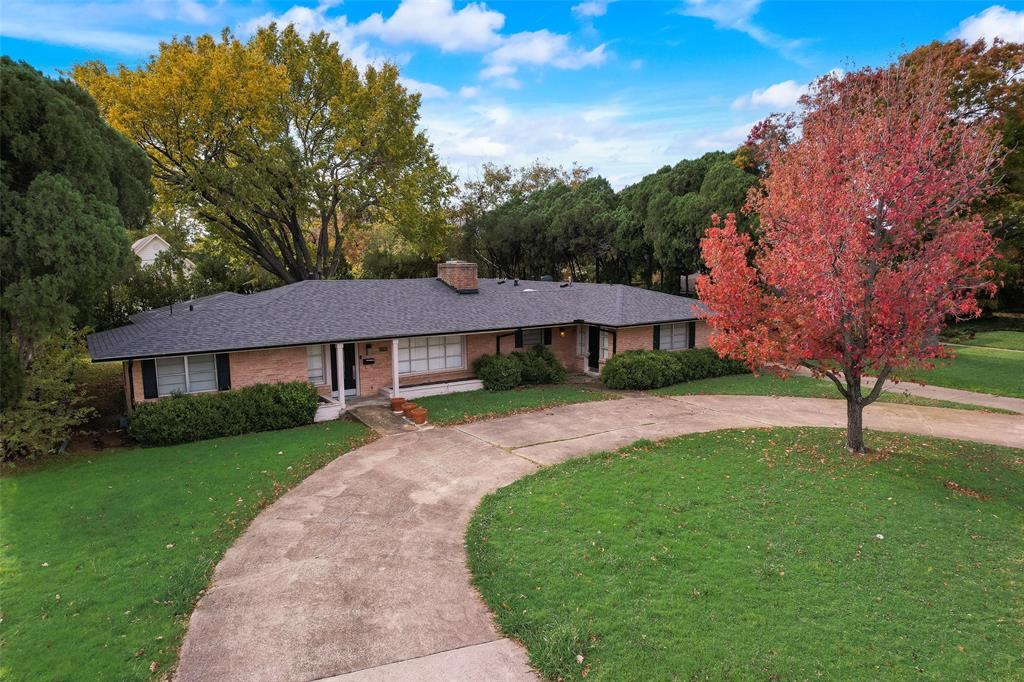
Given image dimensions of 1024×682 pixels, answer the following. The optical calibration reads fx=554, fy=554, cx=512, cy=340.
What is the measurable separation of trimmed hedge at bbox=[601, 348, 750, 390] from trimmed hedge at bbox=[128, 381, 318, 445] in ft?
35.4

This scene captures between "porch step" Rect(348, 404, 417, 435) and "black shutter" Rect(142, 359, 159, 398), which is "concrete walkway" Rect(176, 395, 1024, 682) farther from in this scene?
"black shutter" Rect(142, 359, 159, 398)

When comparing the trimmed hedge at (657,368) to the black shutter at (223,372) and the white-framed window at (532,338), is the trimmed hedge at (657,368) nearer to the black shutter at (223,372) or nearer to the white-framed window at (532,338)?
the white-framed window at (532,338)

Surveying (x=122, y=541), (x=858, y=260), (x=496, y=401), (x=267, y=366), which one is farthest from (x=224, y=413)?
(x=858, y=260)

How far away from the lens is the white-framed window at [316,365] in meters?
18.2

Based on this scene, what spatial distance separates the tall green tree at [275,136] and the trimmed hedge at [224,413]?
1215cm

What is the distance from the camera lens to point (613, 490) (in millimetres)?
10359

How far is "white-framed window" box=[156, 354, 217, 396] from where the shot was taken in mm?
15602

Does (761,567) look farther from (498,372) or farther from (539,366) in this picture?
(539,366)

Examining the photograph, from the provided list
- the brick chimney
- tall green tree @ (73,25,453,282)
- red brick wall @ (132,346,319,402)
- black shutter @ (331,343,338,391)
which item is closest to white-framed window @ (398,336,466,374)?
black shutter @ (331,343,338,391)

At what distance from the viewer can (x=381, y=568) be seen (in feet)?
25.7

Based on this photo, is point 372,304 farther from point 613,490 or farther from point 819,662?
point 819,662

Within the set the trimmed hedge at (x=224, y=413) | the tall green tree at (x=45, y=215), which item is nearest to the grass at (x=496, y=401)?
the trimmed hedge at (x=224, y=413)

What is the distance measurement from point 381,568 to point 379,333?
36.6 feet

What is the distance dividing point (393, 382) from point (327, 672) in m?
13.2
